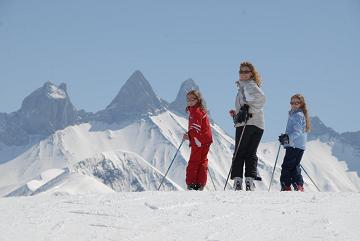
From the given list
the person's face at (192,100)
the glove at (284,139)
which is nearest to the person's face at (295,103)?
the glove at (284,139)

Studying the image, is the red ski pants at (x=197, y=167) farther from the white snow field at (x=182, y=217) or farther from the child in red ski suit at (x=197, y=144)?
the white snow field at (x=182, y=217)

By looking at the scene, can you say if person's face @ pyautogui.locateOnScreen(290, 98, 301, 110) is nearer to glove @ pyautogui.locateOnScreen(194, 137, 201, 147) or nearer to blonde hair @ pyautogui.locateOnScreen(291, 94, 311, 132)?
blonde hair @ pyautogui.locateOnScreen(291, 94, 311, 132)

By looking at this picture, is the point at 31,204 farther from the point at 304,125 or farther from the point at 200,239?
the point at 304,125

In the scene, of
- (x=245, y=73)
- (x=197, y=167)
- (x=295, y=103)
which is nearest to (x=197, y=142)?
(x=197, y=167)

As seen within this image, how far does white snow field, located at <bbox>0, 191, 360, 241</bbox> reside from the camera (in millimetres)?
6445

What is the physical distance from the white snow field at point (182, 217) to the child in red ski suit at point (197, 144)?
9.25ft

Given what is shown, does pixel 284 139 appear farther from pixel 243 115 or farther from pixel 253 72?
pixel 253 72

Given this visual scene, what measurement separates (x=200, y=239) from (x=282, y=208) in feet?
6.23

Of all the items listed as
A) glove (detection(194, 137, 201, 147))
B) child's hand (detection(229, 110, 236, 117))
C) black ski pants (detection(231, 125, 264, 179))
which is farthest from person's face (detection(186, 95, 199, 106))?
black ski pants (detection(231, 125, 264, 179))

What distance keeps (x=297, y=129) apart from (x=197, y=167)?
7.20ft

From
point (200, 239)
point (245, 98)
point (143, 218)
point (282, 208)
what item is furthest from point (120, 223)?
point (245, 98)

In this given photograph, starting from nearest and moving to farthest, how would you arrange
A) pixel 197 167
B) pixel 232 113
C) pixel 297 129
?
pixel 232 113 → pixel 197 167 → pixel 297 129

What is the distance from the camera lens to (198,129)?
12.0 metres

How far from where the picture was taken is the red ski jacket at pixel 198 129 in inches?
471
